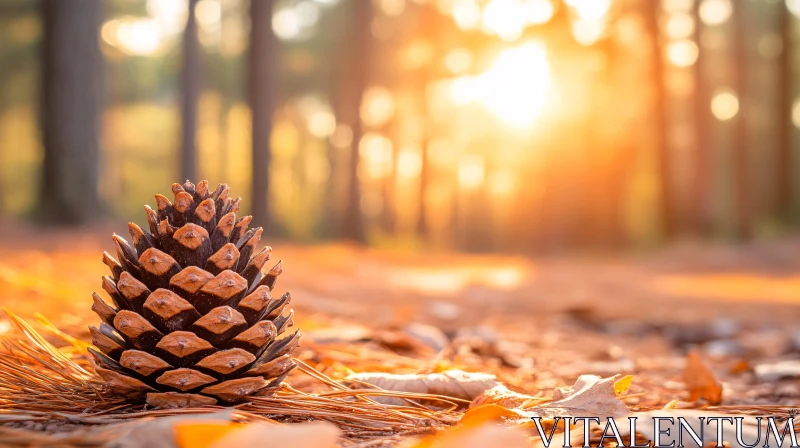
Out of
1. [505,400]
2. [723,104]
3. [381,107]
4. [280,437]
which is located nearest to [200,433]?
[280,437]

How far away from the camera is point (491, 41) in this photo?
72.5 ft

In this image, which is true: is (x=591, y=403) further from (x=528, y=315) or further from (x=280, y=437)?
(x=528, y=315)

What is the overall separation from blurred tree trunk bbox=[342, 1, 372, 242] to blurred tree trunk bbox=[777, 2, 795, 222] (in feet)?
38.8

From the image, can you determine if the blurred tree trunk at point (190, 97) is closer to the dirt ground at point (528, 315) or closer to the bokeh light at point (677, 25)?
the dirt ground at point (528, 315)

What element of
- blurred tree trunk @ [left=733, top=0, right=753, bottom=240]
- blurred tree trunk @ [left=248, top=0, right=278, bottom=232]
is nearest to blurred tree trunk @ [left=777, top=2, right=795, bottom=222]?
blurred tree trunk @ [left=733, top=0, right=753, bottom=240]

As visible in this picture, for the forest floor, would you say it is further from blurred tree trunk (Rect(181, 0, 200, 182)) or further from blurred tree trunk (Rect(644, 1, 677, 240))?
blurred tree trunk (Rect(644, 1, 677, 240))

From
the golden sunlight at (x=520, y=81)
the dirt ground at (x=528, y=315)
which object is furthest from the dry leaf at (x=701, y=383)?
the golden sunlight at (x=520, y=81)

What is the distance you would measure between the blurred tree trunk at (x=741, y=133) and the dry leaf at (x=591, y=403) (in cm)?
1780

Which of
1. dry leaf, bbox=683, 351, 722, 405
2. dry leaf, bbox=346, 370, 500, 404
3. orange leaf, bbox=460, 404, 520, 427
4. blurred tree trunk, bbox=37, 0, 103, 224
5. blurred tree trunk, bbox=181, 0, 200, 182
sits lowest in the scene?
orange leaf, bbox=460, 404, 520, 427

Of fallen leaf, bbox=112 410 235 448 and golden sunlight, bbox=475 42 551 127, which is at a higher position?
golden sunlight, bbox=475 42 551 127

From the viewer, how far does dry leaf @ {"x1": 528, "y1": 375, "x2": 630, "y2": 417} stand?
1695mm

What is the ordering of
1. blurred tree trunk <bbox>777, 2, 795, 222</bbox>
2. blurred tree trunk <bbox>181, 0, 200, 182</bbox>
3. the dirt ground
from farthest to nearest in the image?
blurred tree trunk <bbox>777, 2, 795, 222</bbox>
blurred tree trunk <bbox>181, 0, 200, 182</bbox>
the dirt ground

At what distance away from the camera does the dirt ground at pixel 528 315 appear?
9.09ft

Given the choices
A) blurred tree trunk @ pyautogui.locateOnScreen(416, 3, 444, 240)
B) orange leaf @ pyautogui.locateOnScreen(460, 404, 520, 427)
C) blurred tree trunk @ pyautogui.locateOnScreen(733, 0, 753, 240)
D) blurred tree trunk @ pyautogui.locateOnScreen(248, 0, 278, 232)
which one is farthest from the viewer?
blurred tree trunk @ pyautogui.locateOnScreen(416, 3, 444, 240)
